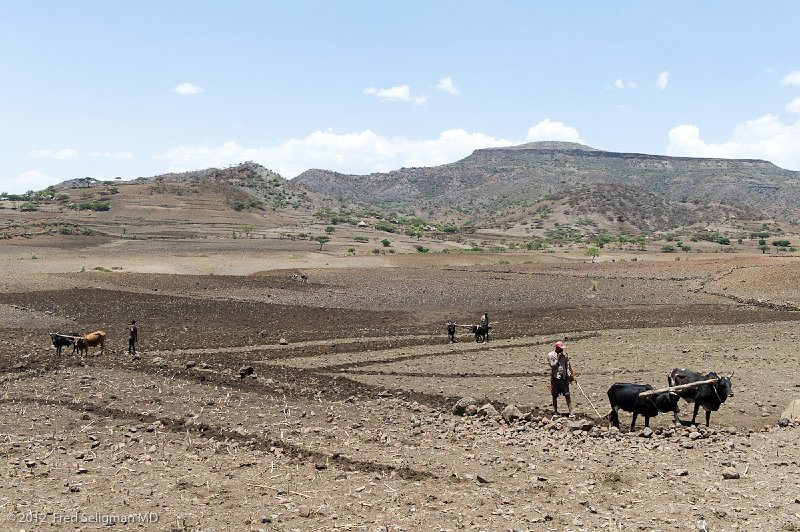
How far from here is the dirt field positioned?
9297 mm

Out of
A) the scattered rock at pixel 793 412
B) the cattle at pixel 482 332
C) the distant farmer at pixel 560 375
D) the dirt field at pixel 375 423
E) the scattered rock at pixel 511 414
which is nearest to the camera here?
the dirt field at pixel 375 423

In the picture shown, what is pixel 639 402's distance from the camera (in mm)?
13438

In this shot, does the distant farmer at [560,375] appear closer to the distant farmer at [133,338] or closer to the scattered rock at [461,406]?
the scattered rock at [461,406]

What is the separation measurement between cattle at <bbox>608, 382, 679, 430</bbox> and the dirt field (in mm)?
536

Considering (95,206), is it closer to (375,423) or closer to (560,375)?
(375,423)

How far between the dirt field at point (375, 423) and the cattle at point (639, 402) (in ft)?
1.76

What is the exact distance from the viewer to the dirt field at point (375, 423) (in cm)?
930

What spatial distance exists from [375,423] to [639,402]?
16.9ft

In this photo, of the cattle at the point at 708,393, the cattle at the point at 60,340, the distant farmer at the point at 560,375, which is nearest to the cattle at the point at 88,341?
the cattle at the point at 60,340

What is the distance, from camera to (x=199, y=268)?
182 feet

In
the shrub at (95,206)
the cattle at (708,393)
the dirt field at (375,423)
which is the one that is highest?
the shrub at (95,206)

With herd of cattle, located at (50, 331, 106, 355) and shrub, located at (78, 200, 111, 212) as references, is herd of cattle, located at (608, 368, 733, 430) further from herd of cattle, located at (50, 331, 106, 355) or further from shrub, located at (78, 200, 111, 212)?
shrub, located at (78, 200, 111, 212)

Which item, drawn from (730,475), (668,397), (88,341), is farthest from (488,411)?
(88,341)

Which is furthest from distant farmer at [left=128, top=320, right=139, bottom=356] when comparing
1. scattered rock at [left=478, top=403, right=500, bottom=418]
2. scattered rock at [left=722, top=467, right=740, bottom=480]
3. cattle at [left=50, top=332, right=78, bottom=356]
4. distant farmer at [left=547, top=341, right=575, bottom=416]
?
scattered rock at [left=722, top=467, right=740, bottom=480]
